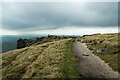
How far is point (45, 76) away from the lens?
41.8 meters

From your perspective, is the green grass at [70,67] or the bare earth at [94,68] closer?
the green grass at [70,67]

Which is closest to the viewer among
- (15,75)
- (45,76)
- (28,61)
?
(45,76)

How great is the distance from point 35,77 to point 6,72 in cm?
1172

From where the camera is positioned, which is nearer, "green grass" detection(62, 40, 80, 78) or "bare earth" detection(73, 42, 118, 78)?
"green grass" detection(62, 40, 80, 78)

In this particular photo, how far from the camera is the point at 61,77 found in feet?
129

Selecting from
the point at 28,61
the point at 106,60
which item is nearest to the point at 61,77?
the point at 106,60

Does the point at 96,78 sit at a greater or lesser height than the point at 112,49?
lesser

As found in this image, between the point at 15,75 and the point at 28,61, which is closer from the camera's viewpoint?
the point at 15,75

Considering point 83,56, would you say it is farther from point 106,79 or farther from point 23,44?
point 23,44

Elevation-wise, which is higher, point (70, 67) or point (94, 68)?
point (70, 67)

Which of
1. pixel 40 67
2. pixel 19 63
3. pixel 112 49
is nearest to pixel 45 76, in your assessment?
pixel 40 67

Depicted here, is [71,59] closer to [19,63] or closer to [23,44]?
[19,63]

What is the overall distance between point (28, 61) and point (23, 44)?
88.6 meters

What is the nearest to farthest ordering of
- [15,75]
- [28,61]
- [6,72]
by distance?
1. [15,75]
2. [6,72]
3. [28,61]
